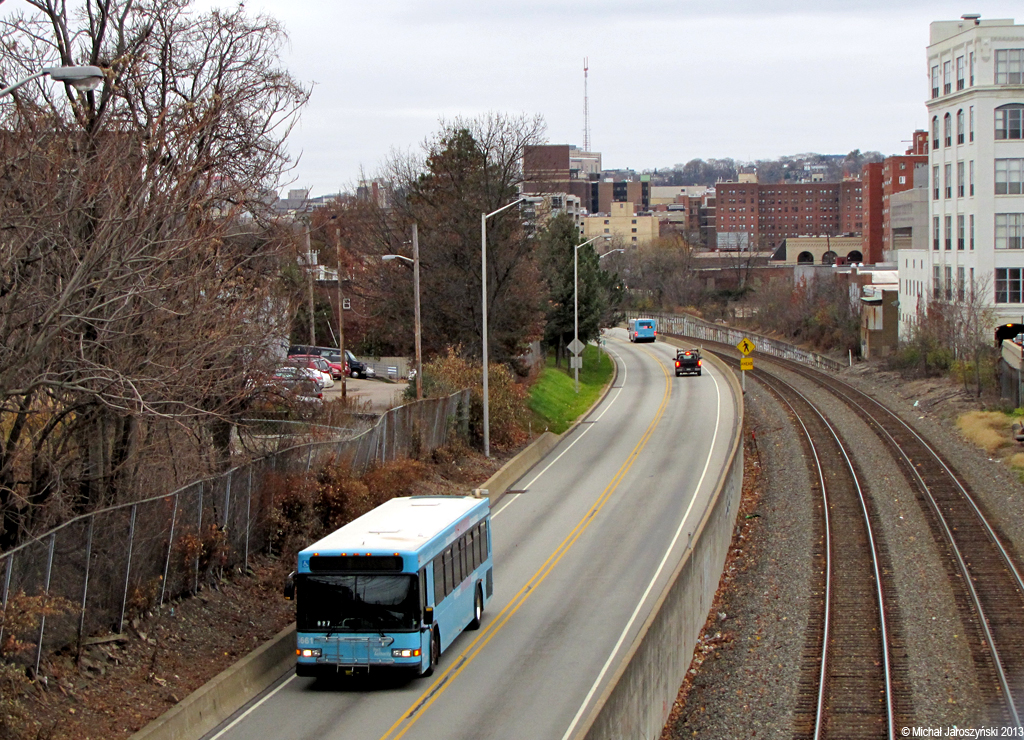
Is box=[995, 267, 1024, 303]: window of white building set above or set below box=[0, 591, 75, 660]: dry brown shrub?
above

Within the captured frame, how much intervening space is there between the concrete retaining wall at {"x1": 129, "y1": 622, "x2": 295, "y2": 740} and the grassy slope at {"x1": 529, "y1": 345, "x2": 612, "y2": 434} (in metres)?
28.0

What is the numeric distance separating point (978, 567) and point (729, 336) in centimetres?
7504

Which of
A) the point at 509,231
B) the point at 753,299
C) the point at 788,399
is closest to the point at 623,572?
the point at 509,231

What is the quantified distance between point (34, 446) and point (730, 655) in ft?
42.5

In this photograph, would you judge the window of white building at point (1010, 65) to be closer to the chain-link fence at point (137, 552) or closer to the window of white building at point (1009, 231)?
the window of white building at point (1009, 231)

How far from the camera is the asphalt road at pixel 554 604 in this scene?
15.9 metres

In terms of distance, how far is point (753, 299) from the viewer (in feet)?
A: 395

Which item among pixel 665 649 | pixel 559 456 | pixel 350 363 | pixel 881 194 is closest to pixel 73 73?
pixel 665 649

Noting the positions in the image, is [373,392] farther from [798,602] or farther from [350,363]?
[798,602]

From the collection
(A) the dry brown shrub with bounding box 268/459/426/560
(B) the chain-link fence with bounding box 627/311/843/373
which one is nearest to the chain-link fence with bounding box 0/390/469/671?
(A) the dry brown shrub with bounding box 268/459/426/560

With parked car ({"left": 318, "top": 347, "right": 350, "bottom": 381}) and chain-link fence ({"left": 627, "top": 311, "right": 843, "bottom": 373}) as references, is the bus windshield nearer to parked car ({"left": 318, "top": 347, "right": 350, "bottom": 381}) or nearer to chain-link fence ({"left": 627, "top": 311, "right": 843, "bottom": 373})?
parked car ({"left": 318, "top": 347, "right": 350, "bottom": 381})

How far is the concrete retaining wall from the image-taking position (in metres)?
14.3

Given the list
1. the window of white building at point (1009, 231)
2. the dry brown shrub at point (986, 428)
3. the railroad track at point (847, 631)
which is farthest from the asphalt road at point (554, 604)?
the window of white building at point (1009, 231)

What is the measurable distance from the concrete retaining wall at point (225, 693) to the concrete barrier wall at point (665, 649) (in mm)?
4960
